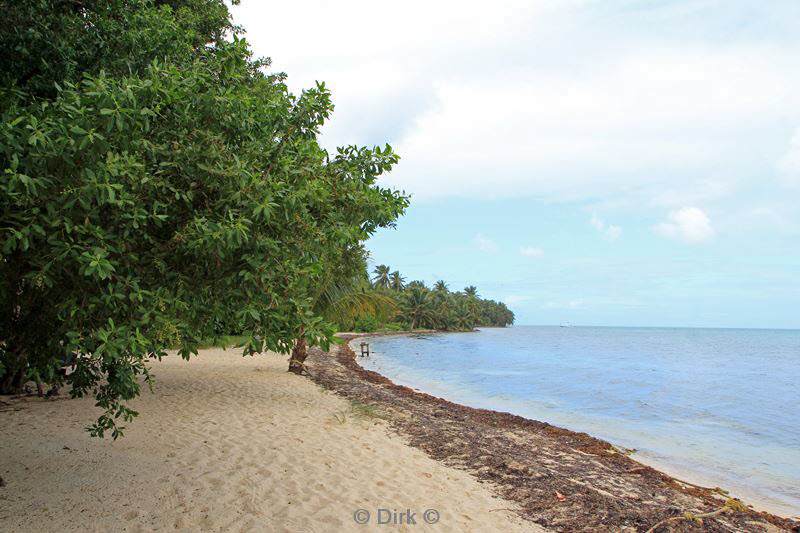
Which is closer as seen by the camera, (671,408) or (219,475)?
(219,475)

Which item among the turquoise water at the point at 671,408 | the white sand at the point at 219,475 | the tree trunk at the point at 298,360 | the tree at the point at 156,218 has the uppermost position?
the tree at the point at 156,218

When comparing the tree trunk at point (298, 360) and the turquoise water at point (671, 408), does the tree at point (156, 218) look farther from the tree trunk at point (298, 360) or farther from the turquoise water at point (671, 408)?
the tree trunk at point (298, 360)

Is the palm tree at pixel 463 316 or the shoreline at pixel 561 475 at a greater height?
the palm tree at pixel 463 316

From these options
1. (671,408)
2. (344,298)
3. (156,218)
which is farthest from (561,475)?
(671,408)

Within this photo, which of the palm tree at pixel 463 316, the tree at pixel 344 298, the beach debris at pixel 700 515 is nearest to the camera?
the beach debris at pixel 700 515

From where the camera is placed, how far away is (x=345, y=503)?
6.51 meters

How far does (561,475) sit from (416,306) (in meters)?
88.4

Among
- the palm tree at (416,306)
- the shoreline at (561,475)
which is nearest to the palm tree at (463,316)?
the palm tree at (416,306)

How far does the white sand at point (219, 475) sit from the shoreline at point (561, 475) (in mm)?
504

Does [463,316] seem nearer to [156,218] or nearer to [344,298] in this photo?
[344,298]

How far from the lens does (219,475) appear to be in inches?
288

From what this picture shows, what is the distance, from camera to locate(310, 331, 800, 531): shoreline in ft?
22.8

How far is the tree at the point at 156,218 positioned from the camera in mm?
3449

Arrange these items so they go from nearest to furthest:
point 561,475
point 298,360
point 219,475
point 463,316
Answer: point 219,475 → point 561,475 → point 298,360 → point 463,316
